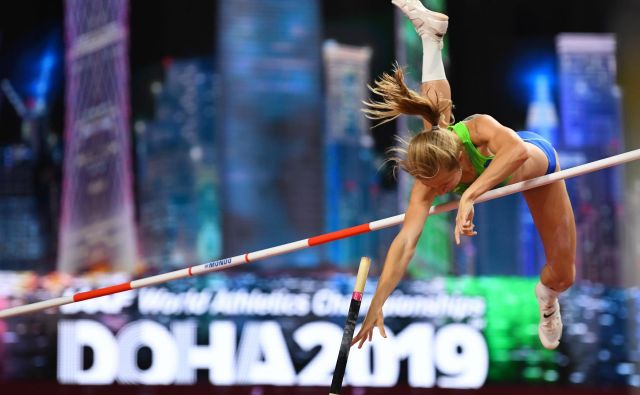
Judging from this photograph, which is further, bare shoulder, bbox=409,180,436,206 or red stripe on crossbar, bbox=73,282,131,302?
red stripe on crossbar, bbox=73,282,131,302

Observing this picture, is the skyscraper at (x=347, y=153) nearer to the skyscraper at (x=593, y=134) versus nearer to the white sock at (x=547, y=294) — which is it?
the skyscraper at (x=593, y=134)

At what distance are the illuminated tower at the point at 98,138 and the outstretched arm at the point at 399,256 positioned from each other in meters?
3.84

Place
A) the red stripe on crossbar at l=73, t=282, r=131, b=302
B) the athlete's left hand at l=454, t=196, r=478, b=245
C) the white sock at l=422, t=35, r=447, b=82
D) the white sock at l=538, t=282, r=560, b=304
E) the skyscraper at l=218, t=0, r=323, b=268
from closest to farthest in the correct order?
the athlete's left hand at l=454, t=196, r=478, b=245
the white sock at l=422, t=35, r=447, b=82
the white sock at l=538, t=282, r=560, b=304
the red stripe on crossbar at l=73, t=282, r=131, b=302
the skyscraper at l=218, t=0, r=323, b=268

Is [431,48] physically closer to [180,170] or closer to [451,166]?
[451,166]

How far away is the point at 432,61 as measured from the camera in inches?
161

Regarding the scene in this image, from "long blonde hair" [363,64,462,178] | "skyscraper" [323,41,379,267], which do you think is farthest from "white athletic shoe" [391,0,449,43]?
"skyscraper" [323,41,379,267]

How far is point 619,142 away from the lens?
7582 mm

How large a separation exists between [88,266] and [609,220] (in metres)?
4.24

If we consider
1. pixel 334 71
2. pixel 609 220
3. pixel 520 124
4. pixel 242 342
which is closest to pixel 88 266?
pixel 242 342

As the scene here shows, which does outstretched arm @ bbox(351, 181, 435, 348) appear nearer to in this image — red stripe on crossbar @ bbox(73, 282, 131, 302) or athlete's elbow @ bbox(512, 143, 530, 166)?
athlete's elbow @ bbox(512, 143, 530, 166)

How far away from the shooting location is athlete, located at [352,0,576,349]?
3.50m

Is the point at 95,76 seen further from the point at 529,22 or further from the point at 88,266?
the point at 529,22

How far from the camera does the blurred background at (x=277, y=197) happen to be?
23.2 feet

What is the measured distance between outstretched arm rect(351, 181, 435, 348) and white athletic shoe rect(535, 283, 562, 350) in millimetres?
853
